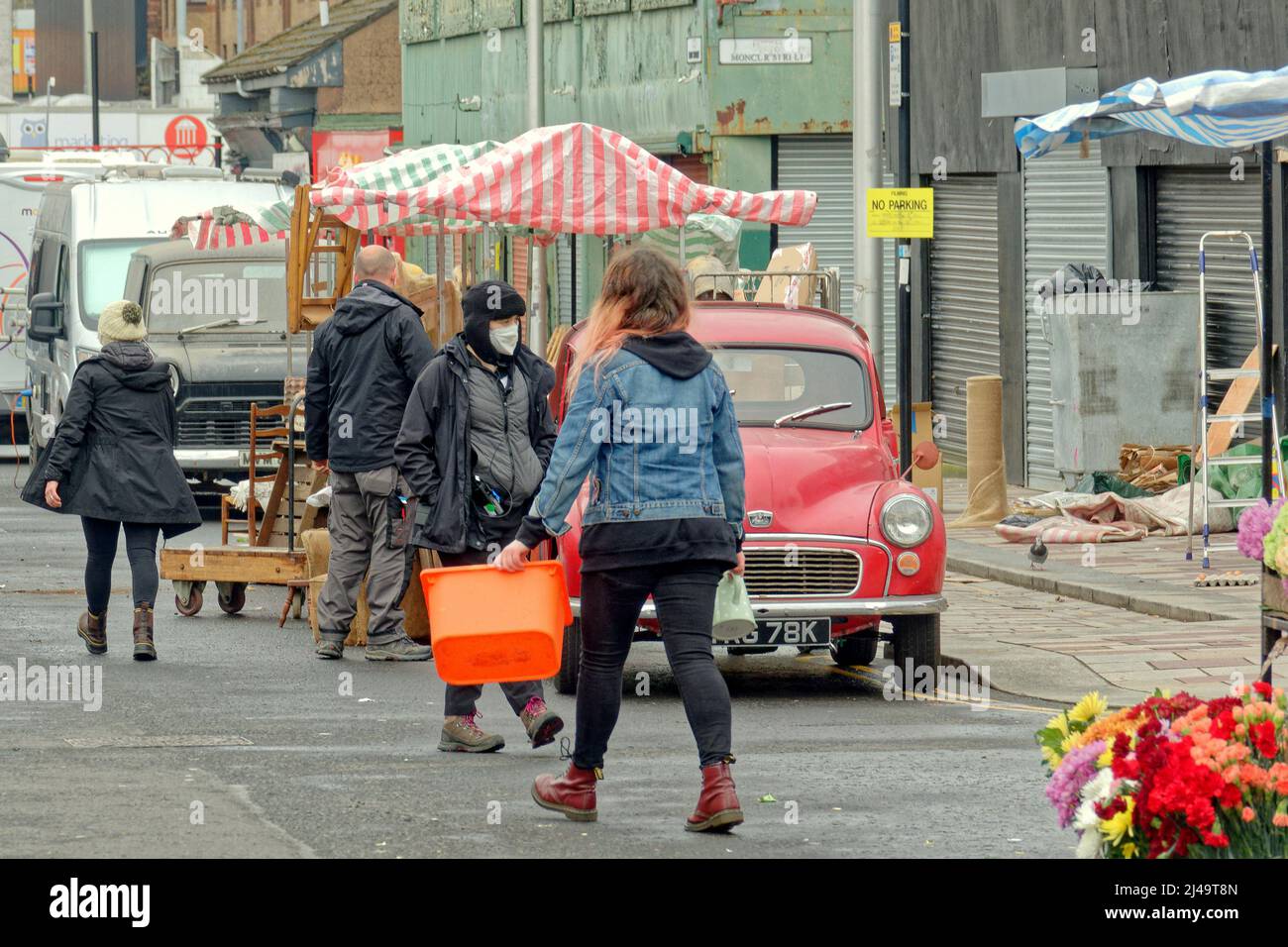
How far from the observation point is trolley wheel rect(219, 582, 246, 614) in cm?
1455

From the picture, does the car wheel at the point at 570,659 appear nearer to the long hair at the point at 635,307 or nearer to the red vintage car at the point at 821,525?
the red vintage car at the point at 821,525

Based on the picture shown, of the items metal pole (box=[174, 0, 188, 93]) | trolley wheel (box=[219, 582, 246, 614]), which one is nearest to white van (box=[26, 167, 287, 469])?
trolley wheel (box=[219, 582, 246, 614])

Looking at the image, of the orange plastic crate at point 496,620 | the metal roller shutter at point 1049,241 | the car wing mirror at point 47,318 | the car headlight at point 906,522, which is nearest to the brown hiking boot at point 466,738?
the orange plastic crate at point 496,620

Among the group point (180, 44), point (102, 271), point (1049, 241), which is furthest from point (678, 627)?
point (180, 44)

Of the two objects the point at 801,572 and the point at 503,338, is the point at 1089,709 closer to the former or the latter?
the point at 503,338

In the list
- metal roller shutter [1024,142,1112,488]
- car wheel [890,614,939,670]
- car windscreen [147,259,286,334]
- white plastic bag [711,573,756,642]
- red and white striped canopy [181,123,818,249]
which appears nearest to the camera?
white plastic bag [711,573,756,642]

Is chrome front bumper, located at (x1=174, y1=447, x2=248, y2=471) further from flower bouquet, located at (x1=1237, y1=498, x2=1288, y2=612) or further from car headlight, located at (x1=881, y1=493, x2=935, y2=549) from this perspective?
flower bouquet, located at (x1=1237, y1=498, x2=1288, y2=612)

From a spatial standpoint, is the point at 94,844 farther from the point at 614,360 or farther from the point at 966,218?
the point at 966,218

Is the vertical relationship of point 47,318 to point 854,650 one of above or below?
above

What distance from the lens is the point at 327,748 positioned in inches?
381

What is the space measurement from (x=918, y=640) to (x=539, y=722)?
264cm

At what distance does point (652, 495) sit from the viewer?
800 centimetres

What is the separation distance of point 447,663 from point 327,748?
1246mm

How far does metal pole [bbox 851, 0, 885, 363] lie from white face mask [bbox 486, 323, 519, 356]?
807 cm
